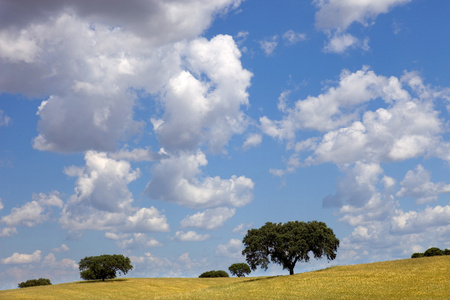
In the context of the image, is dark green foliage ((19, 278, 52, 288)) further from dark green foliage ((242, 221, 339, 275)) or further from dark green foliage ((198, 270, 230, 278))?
dark green foliage ((242, 221, 339, 275))

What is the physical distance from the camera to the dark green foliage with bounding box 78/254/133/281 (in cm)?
8894

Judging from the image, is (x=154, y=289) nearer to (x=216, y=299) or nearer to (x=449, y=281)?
(x=216, y=299)

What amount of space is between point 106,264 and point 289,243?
122 ft

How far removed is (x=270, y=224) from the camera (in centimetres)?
8125

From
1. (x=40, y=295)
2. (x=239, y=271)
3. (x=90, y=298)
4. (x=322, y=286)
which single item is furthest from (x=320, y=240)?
(x=239, y=271)

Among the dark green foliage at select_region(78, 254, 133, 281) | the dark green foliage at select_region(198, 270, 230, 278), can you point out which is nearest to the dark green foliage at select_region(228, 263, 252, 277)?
the dark green foliage at select_region(198, 270, 230, 278)

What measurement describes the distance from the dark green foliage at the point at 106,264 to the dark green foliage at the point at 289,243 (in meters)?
25.7

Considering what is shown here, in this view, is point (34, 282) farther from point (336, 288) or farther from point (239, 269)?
point (336, 288)

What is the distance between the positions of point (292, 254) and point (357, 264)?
12.3 m

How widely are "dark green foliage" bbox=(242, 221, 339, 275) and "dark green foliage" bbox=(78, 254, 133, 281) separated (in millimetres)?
25661

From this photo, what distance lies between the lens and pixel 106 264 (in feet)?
291

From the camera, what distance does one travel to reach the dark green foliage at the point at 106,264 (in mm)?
88938

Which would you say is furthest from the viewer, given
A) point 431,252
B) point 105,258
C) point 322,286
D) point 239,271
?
point 239,271

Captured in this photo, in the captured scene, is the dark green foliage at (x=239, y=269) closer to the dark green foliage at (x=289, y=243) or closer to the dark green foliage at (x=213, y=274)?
the dark green foliage at (x=213, y=274)
